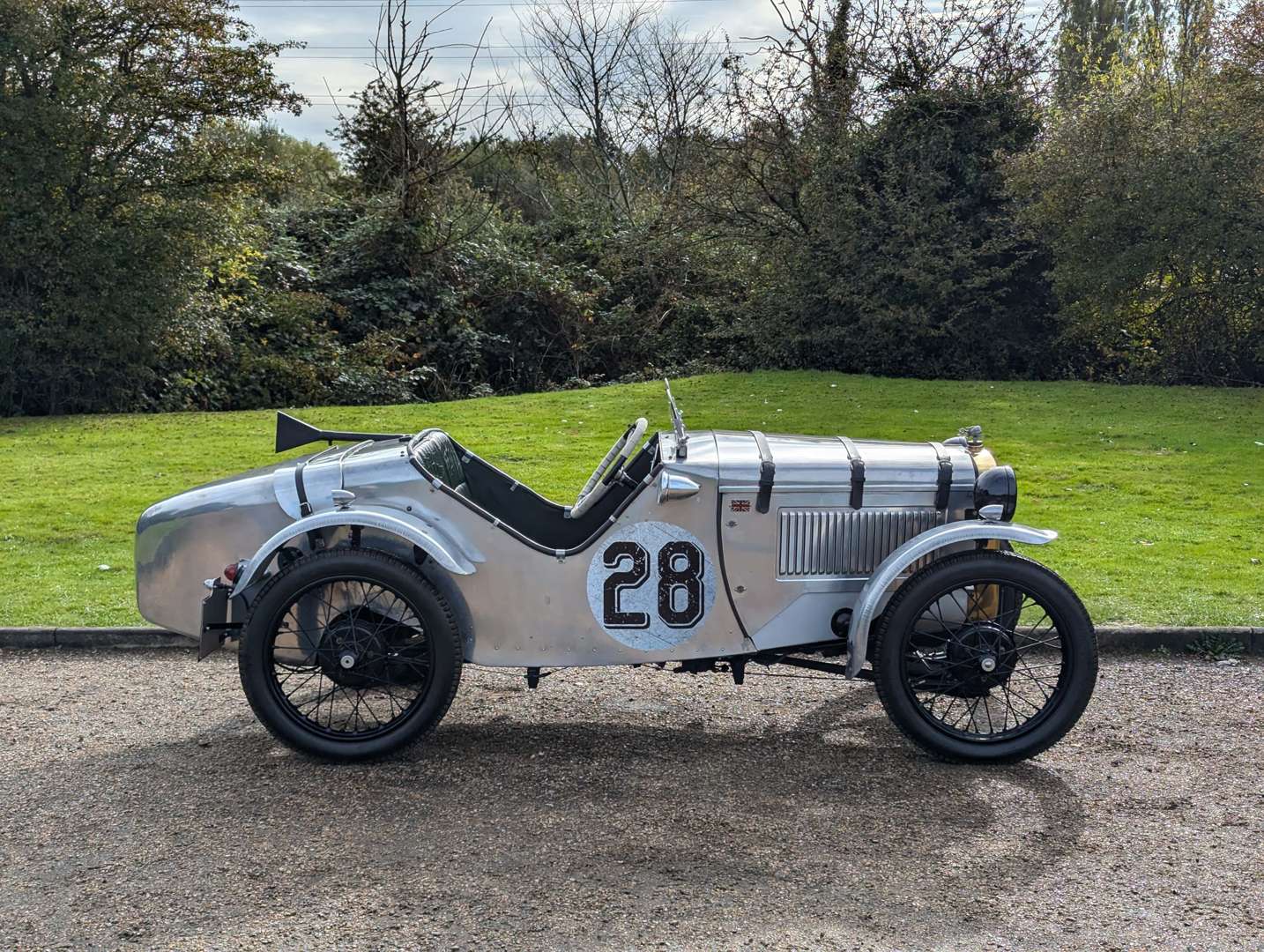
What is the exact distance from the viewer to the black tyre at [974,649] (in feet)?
14.4

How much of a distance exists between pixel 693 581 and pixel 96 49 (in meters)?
14.7

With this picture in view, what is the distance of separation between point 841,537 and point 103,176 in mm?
14287

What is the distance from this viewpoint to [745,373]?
64.0 feet

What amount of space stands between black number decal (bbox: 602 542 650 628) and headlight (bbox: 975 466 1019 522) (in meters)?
1.27

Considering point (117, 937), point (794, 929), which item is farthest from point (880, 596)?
point (117, 937)

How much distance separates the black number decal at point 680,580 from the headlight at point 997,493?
1.08 metres

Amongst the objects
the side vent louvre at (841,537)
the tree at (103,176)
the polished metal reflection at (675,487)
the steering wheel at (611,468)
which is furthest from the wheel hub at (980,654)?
the tree at (103,176)

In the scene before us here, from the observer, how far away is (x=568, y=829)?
13.1 ft

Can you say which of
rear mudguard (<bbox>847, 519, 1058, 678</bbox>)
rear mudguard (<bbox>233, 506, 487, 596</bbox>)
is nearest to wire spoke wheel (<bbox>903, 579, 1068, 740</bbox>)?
rear mudguard (<bbox>847, 519, 1058, 678</bbox>)

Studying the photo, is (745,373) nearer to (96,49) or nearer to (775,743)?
(96,49)

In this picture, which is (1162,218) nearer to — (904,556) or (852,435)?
(852,435)

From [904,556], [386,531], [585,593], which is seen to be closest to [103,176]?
[386,531]

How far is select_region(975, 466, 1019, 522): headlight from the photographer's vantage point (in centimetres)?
454

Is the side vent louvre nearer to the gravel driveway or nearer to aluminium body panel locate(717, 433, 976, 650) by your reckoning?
aluminium body panel locate(717, 433, 976, 650)
